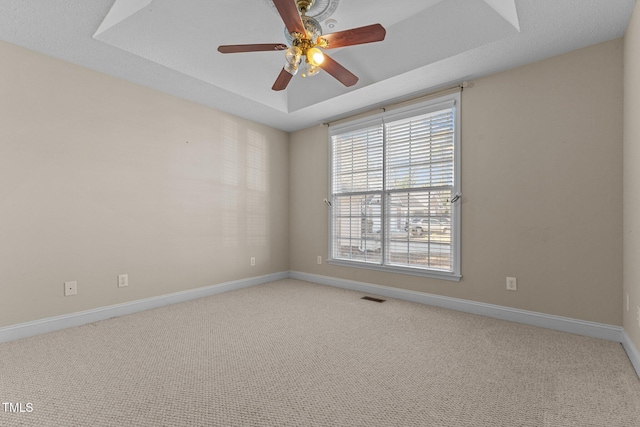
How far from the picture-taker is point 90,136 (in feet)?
9.36

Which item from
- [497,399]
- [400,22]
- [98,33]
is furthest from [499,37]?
[98,33]

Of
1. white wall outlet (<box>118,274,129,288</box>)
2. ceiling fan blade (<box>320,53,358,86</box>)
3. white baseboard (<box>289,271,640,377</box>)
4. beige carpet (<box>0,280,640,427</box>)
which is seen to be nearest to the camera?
beige carpet (<box>0,280,640,427</box>)

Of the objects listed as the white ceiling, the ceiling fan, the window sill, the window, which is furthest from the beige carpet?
the white ceiling

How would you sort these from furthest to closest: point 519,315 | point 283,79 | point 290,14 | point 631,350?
point 519,315 → point 283,79 → point 631,350 → point 290,14

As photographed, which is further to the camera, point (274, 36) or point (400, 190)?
point (400, 190)

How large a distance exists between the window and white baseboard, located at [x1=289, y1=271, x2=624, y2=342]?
26cm

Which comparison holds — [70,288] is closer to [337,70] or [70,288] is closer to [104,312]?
[104,312]

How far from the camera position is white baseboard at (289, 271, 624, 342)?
2396 millimetres

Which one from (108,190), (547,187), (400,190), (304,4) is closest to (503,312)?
(547,187)

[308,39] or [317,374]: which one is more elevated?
[308,39]

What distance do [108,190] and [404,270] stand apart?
330 cm

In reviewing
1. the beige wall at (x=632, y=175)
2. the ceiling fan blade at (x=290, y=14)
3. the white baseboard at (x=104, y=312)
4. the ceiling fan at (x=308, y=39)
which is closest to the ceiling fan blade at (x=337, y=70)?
the ceiling fan at (x=308, y=39)

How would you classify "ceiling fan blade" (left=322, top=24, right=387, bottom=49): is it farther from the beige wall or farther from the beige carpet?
the beige carpet

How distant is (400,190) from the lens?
364 centimetres
